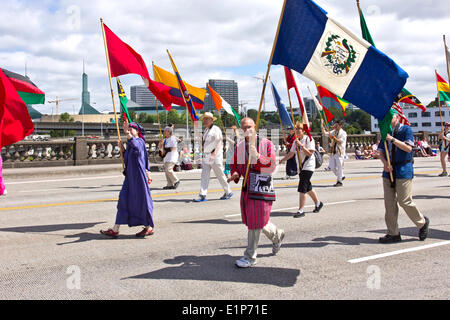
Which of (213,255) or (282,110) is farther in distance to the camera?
(282,110)

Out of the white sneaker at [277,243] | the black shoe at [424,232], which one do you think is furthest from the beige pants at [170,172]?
the black shoe at [424,232]

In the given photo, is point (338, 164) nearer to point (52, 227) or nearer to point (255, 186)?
point (52, 227)

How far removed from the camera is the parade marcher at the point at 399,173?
6.45m

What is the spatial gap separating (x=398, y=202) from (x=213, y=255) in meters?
2.76

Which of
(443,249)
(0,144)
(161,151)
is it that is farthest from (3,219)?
(443,249)

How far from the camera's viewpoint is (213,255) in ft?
20.3

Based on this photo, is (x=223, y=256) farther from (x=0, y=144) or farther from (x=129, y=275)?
(x=0, y=144)

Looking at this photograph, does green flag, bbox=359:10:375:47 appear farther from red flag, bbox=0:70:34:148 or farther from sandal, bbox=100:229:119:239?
red flag, bbox=0:70:34:148

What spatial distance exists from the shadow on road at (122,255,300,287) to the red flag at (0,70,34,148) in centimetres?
443

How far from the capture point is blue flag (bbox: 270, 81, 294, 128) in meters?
10.0

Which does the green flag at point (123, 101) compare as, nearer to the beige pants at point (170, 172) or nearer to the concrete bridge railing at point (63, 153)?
the beige pants at point (170, 172)

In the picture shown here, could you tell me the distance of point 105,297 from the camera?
4.59m

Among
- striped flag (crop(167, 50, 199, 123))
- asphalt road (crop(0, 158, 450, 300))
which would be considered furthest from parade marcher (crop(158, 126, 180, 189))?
asphalt road (crop(0, 158, 450, 300))

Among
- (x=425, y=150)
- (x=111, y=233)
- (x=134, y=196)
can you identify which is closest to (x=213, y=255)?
(x=134, y=196)
